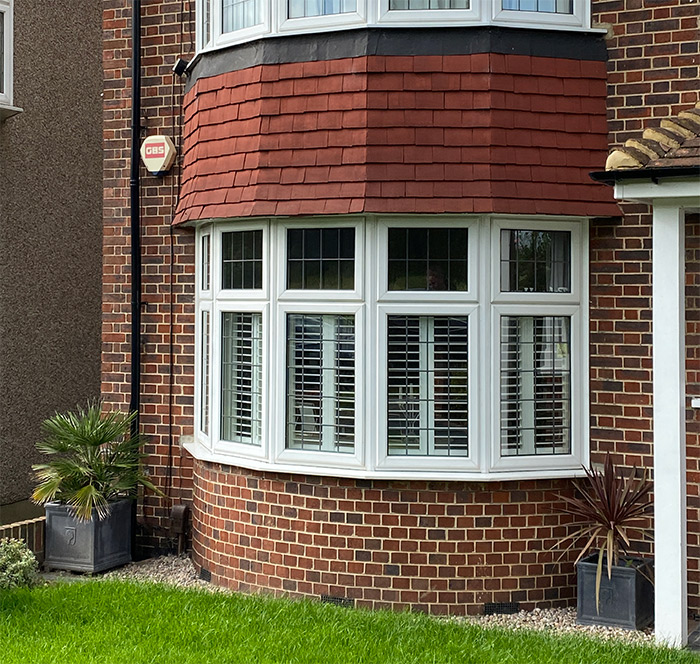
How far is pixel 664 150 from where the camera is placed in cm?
673

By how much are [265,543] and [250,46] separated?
393 cm

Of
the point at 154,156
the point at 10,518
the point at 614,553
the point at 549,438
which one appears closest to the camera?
the point at 614,553

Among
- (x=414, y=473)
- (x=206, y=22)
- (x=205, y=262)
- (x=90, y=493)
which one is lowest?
(x=90, y=493)

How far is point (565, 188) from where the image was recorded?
7.69 meters

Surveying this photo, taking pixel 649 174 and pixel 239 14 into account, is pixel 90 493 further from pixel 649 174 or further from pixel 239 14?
pixel 649 174

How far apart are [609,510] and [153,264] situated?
4.70 meters

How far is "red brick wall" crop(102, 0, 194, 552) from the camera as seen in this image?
372 inches

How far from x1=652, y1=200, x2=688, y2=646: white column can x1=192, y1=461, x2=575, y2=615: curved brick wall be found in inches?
41.3

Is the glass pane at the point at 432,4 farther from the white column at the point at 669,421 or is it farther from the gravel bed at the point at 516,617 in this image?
the gravel bed at the point at 516,617

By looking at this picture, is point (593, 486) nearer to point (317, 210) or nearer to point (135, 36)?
point (317, 210)

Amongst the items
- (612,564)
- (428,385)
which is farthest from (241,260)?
(612,564)

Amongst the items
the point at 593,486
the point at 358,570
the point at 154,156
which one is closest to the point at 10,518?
the point at 154,156

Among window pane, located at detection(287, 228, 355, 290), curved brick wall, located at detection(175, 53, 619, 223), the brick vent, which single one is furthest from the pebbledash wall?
the brick vent

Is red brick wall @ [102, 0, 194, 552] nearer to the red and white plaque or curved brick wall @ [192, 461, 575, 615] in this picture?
the red and white plaque
